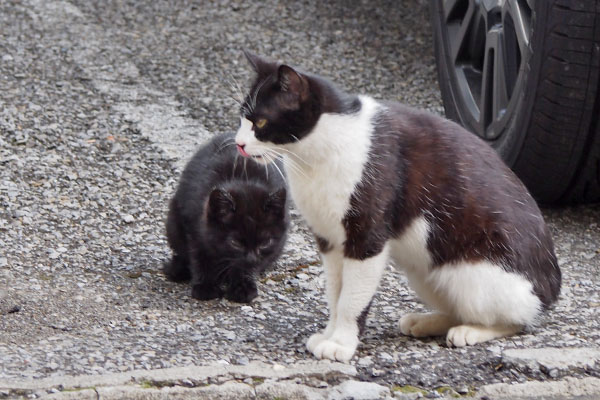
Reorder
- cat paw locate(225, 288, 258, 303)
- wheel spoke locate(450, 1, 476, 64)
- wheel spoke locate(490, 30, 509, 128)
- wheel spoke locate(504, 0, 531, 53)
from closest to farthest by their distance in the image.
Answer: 1. cat paw locate(225, 288, 258, 303)
2. wheel spoke locate(504, 0, 531, 53)
3. wheel spoke locate(490, 30, 509, 128)
4. wheel spoke locate(450, 1, 476, 64)

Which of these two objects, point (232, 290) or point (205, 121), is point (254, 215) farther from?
point (205, 121)

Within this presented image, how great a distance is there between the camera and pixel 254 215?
12.8 feet

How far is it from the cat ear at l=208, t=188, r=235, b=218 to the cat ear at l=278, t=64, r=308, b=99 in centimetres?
78

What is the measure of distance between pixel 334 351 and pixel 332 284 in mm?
276

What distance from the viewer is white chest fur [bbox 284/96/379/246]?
318cm

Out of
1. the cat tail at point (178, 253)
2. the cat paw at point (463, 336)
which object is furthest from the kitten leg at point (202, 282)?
the cat paw at point (463, 336)

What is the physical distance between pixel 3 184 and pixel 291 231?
54.3 inches

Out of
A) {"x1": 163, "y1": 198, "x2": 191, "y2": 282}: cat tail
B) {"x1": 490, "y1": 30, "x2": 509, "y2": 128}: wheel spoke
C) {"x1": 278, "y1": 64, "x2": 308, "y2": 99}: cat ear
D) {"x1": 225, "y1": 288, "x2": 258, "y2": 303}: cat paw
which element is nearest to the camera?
{"x1": 278, "y1": 64, "x2": 308, "y2": 99}: cat ear

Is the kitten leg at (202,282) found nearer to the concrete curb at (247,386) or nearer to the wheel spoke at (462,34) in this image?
the concrete curb at (247,386)

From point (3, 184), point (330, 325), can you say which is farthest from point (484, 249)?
point (3, 184)

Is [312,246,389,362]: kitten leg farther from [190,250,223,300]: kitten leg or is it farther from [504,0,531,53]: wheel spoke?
[504,0,531,53]: wheel spoke

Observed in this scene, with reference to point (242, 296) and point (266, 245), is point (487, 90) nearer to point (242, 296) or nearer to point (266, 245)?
point (266, 245)

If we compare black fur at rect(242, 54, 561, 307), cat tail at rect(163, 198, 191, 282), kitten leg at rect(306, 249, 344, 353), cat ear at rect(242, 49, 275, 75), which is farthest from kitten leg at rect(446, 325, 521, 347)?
cat tail at rect(163, 198, 191, 282)

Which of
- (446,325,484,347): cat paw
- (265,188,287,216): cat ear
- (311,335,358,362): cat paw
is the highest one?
(265,188,287,216): cat ear
